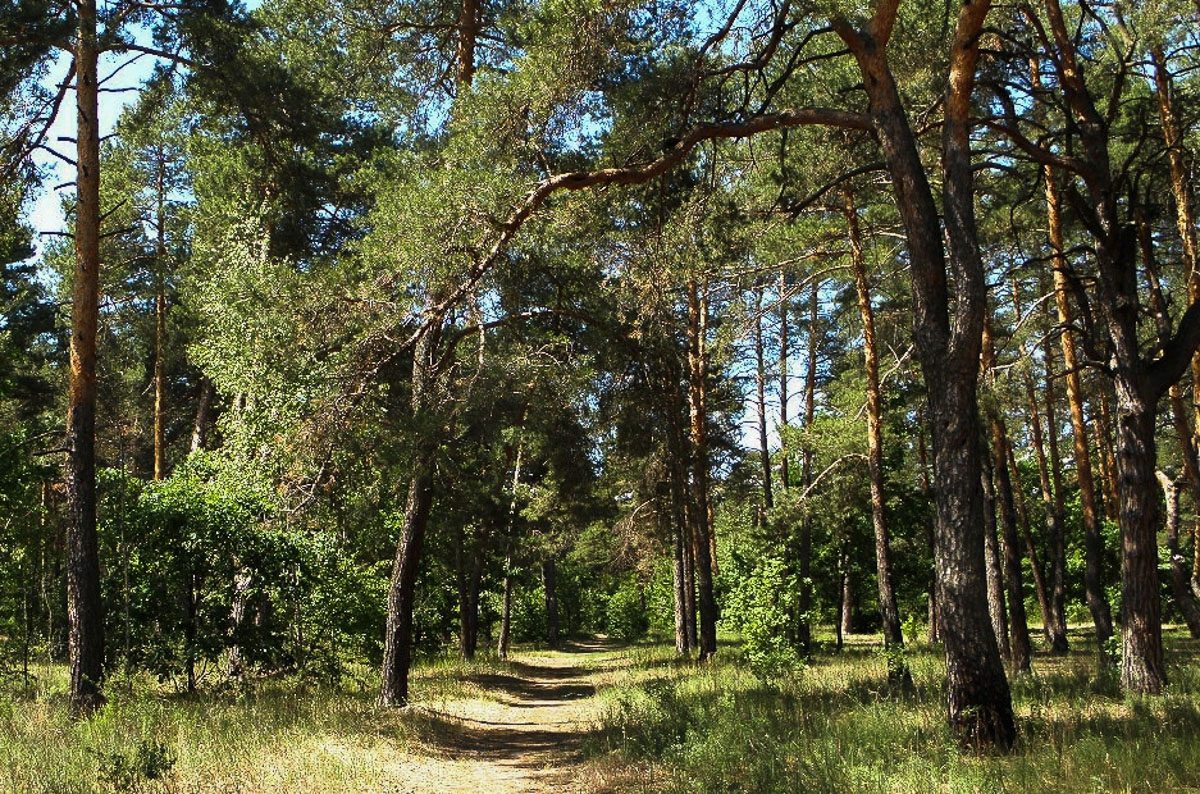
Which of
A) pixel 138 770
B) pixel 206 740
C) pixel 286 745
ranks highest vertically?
pixel 138 770

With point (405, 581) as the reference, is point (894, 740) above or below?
below

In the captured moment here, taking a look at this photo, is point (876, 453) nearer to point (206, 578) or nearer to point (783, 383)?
point (206, 578)

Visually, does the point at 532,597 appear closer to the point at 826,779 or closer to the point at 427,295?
the point at 427,295

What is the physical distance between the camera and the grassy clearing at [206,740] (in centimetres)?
654

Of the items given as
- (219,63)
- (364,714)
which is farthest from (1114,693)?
(219,63)

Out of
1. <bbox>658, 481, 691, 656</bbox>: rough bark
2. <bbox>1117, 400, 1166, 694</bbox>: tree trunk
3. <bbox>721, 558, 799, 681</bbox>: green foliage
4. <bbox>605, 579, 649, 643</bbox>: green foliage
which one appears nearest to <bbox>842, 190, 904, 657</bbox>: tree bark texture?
<bbox>721, 558, 799, 681</bbox>: green foliage

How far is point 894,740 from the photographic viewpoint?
23.7ft

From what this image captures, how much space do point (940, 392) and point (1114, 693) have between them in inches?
194

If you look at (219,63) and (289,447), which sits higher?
(219,63)

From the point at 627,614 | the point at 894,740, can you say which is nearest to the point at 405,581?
the point at 894,740

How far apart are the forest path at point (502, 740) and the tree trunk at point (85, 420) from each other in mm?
3781

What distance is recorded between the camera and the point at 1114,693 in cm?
973

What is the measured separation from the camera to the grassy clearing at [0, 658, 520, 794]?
6.54 metres

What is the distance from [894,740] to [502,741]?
5779mm
